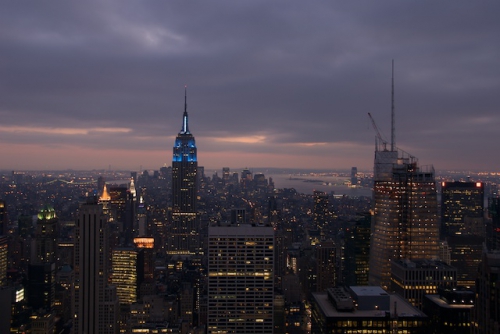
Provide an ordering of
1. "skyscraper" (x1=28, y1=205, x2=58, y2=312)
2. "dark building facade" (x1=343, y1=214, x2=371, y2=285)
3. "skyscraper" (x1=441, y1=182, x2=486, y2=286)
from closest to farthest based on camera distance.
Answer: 1. "skyscraper" (x1=28, y1=205, x2=58, y2=312)
2. "skyscraper" (x1=441, y1=182, x2=486, y2=286)
3. "dark building facade" (x1=343, y1=214, x2=371, y2=285)

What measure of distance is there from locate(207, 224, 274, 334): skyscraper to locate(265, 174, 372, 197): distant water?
95.9 feet

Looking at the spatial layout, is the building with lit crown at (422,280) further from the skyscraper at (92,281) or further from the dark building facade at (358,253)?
the skyscraper at (92,281)

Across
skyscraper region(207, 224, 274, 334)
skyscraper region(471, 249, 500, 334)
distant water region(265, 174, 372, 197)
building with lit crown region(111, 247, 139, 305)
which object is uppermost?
distant water region(265, 174, 372, 197)

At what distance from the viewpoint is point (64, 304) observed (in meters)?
60.5

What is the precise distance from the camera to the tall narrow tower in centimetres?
5569

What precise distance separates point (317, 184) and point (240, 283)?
169ft

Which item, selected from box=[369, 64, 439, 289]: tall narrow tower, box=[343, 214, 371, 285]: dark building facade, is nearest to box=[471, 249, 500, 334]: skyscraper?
box=[369, 64, 439, 289]: tall narrow tower

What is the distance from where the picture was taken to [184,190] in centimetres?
12012

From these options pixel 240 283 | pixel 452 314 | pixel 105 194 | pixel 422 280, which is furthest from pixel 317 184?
pixel 452 314

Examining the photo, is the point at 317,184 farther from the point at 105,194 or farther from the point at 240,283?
the point at 240,283

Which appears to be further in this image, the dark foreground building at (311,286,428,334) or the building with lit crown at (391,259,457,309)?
the building with lit crown at (391,259,457,309)

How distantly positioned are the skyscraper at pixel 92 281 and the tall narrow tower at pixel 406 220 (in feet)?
79.0

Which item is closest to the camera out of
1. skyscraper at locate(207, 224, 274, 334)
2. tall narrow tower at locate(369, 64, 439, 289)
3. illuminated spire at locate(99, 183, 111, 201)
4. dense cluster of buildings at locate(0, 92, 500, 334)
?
dense cluster of buildings at locate(0, 92, 500, 334)

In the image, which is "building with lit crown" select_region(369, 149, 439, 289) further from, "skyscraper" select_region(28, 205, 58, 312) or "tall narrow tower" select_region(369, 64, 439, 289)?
"skyscraper" select_region(28, 205, 58, 312)
